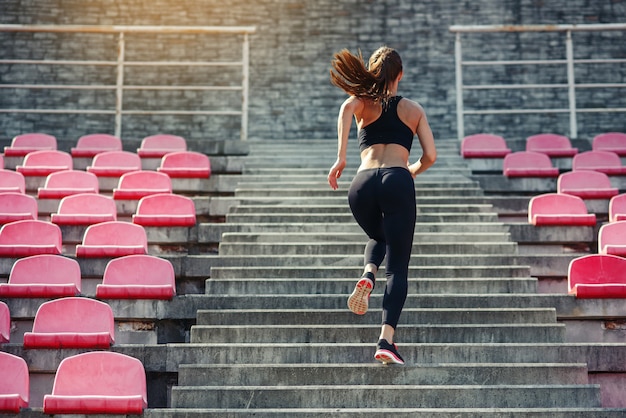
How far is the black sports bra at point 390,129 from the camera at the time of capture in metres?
4.61

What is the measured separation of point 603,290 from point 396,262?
1.80 meters

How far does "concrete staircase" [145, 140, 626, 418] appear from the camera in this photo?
182 inches

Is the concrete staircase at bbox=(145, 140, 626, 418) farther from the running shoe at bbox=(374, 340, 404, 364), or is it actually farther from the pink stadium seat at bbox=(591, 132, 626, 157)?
the pink stadium seat at bbox=(591, 132, 626, 157)

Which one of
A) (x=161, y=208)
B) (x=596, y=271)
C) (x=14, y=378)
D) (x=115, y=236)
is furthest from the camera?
(x=161, y=208)

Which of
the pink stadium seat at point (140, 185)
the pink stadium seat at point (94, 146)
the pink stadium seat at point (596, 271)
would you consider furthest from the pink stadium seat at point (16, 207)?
the pink stadium seat at point (596, 271)

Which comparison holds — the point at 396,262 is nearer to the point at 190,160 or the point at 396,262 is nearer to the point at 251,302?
the point at 251,302

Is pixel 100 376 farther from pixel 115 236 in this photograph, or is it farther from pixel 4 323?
pixel 115 236

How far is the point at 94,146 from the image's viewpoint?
9562 millimetres

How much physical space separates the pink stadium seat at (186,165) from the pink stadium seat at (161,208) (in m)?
1.02

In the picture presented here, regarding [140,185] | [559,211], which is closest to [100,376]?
[140,185]

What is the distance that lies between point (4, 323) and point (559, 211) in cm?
413

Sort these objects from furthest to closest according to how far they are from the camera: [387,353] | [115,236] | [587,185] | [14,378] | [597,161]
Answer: [597,161]
[587,185]
[115,236]
[14,378]
[387,353]

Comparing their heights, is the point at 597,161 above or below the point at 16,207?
above

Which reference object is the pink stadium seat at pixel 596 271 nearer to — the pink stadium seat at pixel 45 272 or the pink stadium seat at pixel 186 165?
the pink stadium seat at pixel 45 272
